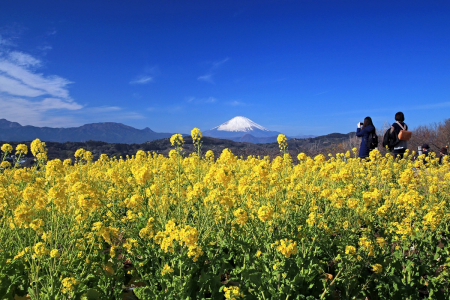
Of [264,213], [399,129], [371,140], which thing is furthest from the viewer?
[371,140]

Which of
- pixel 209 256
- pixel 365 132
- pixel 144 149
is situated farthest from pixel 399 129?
pixel 144 149

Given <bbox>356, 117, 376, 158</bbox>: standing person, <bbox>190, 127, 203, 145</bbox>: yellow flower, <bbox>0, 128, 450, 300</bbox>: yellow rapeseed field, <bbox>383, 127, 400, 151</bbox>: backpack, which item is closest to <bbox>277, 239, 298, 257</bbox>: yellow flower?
<bbox>0, 128, 450, 300</bbox>: yellow rapeseed field

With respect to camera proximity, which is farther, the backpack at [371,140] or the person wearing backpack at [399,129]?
the backpack at [371,140]

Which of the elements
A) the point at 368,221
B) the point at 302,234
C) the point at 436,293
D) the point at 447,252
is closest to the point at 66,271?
the point at 302,234

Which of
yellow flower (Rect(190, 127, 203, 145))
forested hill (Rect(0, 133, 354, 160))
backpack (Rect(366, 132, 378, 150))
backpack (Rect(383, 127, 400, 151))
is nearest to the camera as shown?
yellow flower (Rect(190, 127, 203, 145))

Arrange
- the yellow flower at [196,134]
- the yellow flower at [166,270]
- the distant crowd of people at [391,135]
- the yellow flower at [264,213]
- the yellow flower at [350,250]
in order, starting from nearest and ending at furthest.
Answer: the yellow flower at [166,270]
the yellow flower at [350,250]
the yellow flower at [264,213]
the yellow flower at [196,134]
the distant crowd of people at [391,135]

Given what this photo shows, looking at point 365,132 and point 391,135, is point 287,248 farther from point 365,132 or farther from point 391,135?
point 391,135

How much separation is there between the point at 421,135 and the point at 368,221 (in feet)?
70.5

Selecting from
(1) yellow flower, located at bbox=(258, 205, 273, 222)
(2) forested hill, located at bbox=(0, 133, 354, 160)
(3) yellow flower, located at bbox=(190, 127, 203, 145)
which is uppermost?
(3) yellow flower, located at bbox=(190, 127, 203, 145)

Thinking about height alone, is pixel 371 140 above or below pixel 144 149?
above

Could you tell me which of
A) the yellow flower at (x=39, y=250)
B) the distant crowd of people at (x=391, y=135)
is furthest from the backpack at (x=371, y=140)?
the yellow flower at (x=39, y=250)

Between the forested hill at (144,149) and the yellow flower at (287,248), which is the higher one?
the forested hill at (144,149)

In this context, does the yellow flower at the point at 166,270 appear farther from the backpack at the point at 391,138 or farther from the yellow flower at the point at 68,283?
the backpack at the point at 391,138

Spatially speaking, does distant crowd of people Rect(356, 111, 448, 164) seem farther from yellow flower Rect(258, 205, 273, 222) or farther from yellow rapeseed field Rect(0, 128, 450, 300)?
yellow flower Rect(258, 205, 273, 222)
